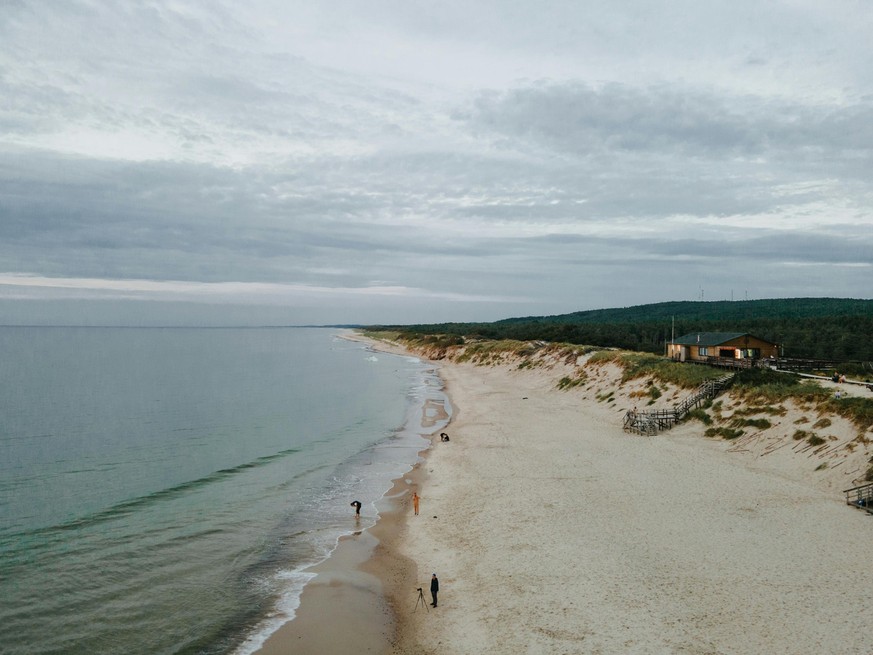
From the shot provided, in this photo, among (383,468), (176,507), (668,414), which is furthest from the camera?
(668,414)

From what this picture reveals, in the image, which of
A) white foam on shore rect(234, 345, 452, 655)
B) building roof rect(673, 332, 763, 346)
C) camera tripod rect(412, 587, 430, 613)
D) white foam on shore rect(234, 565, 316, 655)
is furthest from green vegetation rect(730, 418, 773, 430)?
white foam on shore rect(234, 565, 316, 655)

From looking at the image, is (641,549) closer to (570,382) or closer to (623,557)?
(623,557)

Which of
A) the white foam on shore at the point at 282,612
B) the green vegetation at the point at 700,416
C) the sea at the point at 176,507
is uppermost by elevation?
the green vegetation at the point at 700,416

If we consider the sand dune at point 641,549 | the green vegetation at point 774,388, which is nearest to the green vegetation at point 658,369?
the green vegetation at point 774,388

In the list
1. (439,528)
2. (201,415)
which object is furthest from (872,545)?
(201,415)

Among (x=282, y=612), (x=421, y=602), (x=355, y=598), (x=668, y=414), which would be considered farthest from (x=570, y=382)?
(x=282, y=612)

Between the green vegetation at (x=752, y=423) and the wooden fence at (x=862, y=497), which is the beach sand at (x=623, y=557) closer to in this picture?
the wooden fence at (x=862, y=497)

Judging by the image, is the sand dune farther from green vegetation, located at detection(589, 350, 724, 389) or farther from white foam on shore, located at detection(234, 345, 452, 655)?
green vegetation, located at detection(589, 350, 724, 389)

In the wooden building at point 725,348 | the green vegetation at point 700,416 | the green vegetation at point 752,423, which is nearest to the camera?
the green vegetation at point 752,423
